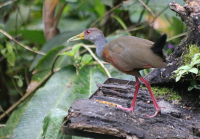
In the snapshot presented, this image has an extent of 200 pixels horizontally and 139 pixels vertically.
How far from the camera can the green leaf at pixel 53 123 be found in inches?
88.4

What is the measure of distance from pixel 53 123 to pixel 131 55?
0.95 m

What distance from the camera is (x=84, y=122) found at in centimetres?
177

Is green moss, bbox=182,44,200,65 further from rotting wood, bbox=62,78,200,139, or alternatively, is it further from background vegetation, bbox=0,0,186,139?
background vegetation, bbox=0,0,186,139

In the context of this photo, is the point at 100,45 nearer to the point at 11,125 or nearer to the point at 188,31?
the point at 188,31

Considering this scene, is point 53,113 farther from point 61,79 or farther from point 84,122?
point 61,79

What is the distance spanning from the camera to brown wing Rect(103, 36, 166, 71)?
1978 mm

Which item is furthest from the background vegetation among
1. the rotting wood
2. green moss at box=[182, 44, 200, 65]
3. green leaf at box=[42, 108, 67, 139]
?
green moss at box=[182, 44, 200, 65]

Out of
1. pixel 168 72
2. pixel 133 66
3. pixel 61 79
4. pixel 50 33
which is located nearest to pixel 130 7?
pixel 50 33

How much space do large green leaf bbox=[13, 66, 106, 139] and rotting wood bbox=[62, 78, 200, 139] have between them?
3.50ft

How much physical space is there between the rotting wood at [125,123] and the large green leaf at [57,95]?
1.07m

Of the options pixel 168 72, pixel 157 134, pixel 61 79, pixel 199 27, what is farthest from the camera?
pixel 61 79

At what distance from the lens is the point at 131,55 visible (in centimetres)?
206

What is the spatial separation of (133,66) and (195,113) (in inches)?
26.1

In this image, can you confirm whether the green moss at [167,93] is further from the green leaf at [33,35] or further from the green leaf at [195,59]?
the green leaf at [33,35]
